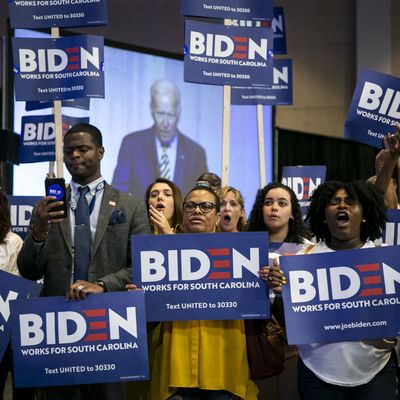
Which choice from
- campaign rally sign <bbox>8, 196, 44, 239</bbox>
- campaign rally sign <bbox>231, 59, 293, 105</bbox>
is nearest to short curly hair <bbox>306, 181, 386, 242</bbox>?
campaign rally sign <bbox>8, 196, 44, 239</bbox>

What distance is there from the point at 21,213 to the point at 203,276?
8.15 feet

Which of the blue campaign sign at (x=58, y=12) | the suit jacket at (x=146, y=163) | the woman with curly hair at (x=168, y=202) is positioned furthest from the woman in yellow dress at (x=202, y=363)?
the suit jacket at (x=146, y=163)

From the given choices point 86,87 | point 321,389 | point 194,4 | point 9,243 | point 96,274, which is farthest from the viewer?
point 194,4

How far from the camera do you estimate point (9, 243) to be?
14.6 ft

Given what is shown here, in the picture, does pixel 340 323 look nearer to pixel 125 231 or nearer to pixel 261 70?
pixel 125 231

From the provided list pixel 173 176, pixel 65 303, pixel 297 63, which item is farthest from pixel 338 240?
pixel 297 63

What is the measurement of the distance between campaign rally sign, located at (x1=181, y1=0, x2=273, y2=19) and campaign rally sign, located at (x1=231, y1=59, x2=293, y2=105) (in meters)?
1.29

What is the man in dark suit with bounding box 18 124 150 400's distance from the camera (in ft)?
12.1

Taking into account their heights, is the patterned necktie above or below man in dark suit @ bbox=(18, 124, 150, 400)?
above

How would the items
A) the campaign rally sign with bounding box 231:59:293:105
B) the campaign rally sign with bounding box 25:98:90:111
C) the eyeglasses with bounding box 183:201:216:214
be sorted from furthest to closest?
the campaign rally sign with bounding box 231:59:293:105 < the campaign rally sign with bounding box 25:98:90:111 < the eyeglasses with bounding box 183:201:216:214

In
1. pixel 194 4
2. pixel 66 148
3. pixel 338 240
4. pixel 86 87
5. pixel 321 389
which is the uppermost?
pixel 194 4

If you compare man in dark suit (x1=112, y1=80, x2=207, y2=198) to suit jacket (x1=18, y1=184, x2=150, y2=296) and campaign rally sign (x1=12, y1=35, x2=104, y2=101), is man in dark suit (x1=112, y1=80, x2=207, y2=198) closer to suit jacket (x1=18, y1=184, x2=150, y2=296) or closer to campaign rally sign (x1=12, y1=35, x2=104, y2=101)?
campaign rally sign (x1=12, y1=35, x2=104, y2=101)

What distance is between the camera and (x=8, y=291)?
3.80m

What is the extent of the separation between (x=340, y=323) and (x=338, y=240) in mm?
353
